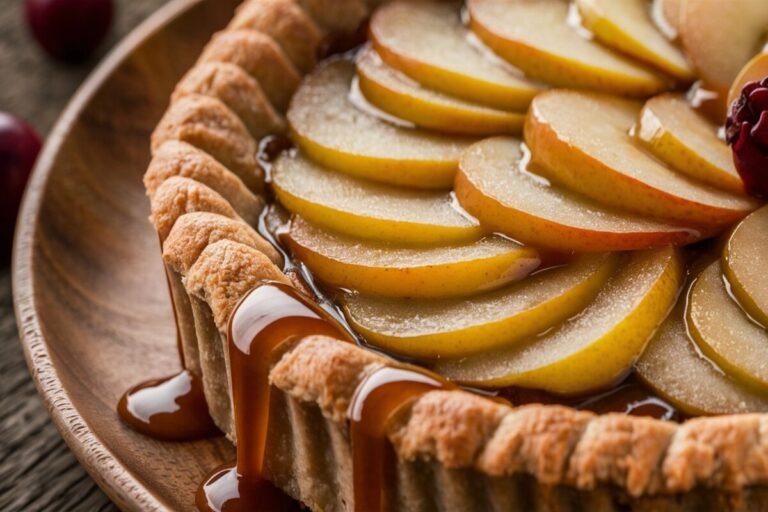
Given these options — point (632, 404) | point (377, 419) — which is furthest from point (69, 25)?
point (632, 404)

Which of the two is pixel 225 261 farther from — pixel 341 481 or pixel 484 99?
pixel 484 99

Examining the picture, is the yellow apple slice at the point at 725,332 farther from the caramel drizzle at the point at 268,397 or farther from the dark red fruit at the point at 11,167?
the dark red fruit at the point at 11,167

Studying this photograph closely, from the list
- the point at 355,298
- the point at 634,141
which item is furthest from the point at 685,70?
the point at 355,298

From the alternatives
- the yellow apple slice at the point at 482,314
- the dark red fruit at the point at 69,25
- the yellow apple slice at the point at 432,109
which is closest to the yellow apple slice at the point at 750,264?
the yellow apple slice at the point at 482,314

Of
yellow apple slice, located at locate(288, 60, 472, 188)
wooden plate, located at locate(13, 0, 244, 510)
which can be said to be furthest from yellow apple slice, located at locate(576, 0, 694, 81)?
wooden plate, located at locate(13, 0, 244, 510)

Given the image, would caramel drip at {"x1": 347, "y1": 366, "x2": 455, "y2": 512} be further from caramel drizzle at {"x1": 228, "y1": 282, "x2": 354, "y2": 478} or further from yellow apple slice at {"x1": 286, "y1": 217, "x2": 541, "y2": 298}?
yellow apple slice at {"x1": 286, "y1": 217, "x2": 541, "y2": 298}

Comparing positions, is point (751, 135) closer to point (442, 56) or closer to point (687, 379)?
point (687, 379)
